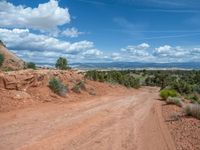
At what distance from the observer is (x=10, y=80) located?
22391mm

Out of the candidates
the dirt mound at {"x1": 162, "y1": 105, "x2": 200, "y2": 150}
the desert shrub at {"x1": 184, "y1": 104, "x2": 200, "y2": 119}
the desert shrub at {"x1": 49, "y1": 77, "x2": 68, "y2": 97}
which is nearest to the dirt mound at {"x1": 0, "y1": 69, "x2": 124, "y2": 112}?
the desert shrub at {"x1": 49, "y1": 77, "x2": 68, "y2": 97}

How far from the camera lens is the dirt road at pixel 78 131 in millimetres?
11188

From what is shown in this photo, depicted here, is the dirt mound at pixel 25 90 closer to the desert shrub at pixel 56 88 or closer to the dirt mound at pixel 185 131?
the desert shrub at pixel 56 88

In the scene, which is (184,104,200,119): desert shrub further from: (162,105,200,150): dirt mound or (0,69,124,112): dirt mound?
(0,69,124,112): dirt mound

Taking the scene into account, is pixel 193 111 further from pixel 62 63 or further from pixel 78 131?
pixel 62 63

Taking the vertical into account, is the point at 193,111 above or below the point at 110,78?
above

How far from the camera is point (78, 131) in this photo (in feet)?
44.8

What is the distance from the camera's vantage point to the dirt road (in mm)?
11188

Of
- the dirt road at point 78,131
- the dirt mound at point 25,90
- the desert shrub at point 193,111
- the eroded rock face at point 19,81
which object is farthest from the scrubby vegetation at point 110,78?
the dirt road at point 78,131

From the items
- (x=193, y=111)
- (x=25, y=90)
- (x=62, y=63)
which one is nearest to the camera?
(x=193, y=111)

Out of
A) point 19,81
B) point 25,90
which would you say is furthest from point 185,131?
point 19,81

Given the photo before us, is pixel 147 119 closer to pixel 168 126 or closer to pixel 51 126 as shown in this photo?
pixel 168 126

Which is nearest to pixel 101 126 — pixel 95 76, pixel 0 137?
pixel 0 137

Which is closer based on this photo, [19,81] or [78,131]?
[78,131]
